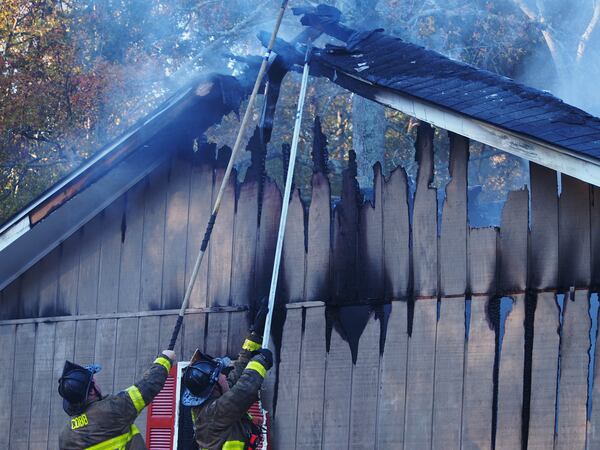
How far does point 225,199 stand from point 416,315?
7.53 ft

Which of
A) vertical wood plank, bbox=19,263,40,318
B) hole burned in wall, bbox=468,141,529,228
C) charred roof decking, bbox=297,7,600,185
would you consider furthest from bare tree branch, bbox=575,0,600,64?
vertical wood plank, bbox=19,263,40,318

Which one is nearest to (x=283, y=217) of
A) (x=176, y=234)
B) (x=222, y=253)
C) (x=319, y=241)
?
(x=319, y=241)

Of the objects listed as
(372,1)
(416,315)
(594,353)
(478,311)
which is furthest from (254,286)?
(372,1)

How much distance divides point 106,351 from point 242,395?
2.48m

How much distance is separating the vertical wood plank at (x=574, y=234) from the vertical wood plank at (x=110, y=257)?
4.47 meters

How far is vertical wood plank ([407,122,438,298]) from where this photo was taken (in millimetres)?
7422

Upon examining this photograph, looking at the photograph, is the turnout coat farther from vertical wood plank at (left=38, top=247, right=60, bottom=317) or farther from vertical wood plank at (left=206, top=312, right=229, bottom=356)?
vertical wood plank at (left=38, top=247, right=60, bottom=317)

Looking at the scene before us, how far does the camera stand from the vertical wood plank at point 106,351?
30.9 ft

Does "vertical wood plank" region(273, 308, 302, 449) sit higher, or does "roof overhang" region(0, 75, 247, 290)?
"roof overhang" region(0, 75, 247, 290)

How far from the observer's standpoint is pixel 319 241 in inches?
324

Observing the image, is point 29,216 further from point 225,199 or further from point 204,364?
point 204,364

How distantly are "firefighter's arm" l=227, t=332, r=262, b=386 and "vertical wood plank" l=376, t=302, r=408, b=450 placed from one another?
1.03 meters

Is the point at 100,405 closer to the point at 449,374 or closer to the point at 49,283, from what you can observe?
the point at 49,283

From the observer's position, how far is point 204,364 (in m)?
7.68
